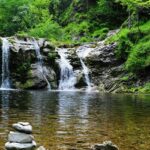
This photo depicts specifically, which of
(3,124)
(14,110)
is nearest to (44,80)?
(14,110)

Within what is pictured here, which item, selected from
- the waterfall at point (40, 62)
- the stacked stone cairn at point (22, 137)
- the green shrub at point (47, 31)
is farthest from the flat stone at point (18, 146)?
the green shrub at point (47, 31)

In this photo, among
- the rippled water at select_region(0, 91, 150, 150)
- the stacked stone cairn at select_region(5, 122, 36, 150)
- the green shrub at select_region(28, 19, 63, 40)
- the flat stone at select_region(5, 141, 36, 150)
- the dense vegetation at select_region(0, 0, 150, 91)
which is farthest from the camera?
the green shrub at select_region(28, 19, 63, 40)

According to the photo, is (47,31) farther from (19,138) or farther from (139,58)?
(19,138)

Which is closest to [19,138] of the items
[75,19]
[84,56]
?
[84,56]

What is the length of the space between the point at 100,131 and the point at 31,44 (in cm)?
4177

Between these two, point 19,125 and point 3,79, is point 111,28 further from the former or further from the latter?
point 19,125

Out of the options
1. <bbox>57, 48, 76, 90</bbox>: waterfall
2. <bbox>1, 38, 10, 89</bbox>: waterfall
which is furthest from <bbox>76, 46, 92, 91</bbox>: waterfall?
<bbox>1, 38, 10, 89</bbox>: waterfall

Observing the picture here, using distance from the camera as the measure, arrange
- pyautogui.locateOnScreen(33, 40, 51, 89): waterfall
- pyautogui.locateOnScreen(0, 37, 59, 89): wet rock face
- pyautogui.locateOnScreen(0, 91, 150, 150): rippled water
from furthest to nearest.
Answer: pyautogui.locateOnScreen(33, 40, 51, 89): waterfall < pyautogui.locateOnScreen(0, 37, 59, 89): wet rock face < pyautogui.locateOnScreen(0, 91, 150, 150): rippled water

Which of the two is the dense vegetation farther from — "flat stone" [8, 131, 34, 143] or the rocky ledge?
"flat stone" [8, 131, 34, 143]

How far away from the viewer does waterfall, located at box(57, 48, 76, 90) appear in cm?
5744

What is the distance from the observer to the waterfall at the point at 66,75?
5744 centimetres

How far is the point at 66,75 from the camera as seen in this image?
192 ft

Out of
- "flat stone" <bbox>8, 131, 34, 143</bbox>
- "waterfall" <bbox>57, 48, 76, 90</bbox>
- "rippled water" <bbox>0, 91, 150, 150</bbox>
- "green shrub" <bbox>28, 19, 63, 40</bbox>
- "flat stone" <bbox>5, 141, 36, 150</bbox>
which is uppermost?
"green shrub" <bbox>28, 19, 63, 40</bbox>

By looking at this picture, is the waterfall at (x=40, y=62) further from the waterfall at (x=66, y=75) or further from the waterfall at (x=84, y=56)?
the waterfall at (x=84, y=56)
